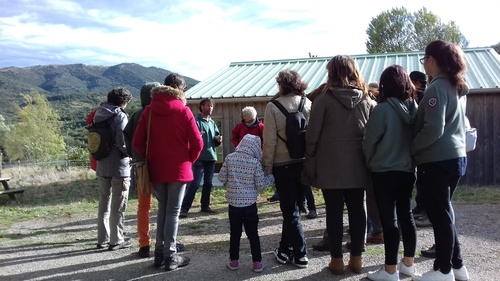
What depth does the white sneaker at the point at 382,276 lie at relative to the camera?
376 centimetres

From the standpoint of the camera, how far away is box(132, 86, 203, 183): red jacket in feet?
14.3

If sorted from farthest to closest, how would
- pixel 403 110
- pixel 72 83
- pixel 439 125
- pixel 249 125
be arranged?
pixel 72 83 < pixel 249 125 < pixel 403 110 < pixel 439 125

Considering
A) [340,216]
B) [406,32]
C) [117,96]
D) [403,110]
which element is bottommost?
[340,216]

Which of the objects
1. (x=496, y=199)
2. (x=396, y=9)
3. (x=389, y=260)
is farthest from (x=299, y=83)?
(x=396, y=9)

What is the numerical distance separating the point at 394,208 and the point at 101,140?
3.34 m

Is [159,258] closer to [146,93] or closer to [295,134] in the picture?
[146,93]

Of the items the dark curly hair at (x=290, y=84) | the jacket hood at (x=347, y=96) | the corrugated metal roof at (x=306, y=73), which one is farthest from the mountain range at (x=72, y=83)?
the jacket hood at (x=347, y=96)

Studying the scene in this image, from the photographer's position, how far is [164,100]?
14.3 ft

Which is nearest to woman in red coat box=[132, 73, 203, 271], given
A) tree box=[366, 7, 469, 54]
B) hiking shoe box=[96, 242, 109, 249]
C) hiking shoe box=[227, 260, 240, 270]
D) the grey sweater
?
hiking shoe box=[227, 260, 240, 270]

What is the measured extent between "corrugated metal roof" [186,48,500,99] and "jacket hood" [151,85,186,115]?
669 cm

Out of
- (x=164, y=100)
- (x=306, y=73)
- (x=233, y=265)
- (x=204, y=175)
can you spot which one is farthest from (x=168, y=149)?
(x=306, y=73)

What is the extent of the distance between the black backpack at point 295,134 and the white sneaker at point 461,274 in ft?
5.55

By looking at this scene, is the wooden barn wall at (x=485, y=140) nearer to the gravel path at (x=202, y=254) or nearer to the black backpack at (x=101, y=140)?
the gravel path at (x=202, y=254)

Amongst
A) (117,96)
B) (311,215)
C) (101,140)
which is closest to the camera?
(101,140)
